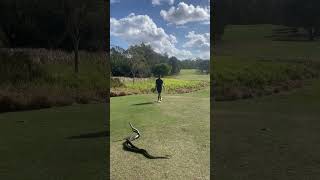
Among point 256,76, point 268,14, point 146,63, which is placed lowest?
point 256,76

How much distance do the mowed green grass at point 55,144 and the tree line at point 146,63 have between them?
1808 millimetres

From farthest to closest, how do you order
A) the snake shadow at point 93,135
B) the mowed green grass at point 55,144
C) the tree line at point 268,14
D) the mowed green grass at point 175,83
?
the tree line at point 268,14 → the mowed green grass at point 175,83 → the snake shadow at point 93,135 → the mowed green grass at point 55,144

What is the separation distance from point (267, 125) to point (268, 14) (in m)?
4.90

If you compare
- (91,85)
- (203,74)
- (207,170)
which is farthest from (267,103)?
(207,170)

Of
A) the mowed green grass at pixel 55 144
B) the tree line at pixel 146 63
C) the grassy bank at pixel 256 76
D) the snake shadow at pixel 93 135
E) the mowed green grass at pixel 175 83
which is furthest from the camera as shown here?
the grassy bank at pixel 256 76

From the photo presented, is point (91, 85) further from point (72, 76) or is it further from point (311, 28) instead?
point (311, 28)

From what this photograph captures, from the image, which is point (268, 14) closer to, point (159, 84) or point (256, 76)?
point (256, 76)

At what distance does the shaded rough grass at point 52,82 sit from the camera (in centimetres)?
1766

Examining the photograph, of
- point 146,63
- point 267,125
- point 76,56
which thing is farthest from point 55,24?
point 267,125

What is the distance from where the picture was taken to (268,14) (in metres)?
18.6

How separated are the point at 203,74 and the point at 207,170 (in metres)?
6.69

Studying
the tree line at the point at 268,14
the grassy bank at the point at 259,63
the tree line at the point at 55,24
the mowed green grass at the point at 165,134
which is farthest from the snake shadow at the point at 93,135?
the tree line at the point at 268,14

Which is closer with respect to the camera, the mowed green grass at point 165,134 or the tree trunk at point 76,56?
the mowed green grass at point 165,134

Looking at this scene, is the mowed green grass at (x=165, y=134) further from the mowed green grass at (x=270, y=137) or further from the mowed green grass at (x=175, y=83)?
the mowed green grass at (x=270, y=137)
